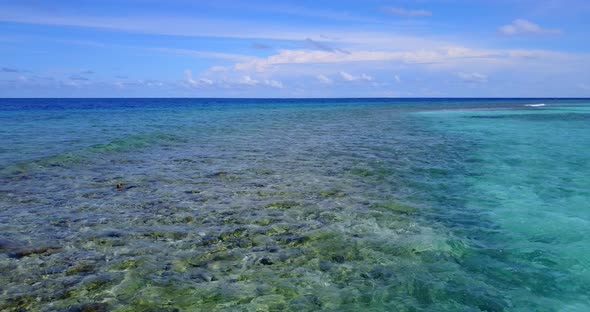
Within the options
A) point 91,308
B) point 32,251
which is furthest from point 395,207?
point 32,251

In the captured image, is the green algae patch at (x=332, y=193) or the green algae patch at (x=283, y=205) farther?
the green algae patch at (x=332, y=193)

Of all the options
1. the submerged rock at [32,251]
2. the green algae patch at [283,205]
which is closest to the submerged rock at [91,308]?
the submerged rock at [32,251]

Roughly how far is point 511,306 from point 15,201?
13.7 meters

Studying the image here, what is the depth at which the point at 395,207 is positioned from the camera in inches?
541

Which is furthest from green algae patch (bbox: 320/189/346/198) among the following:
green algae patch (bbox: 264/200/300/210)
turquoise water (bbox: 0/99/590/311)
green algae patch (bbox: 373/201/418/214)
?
green algae patch (bbox: 373/201/418/214)

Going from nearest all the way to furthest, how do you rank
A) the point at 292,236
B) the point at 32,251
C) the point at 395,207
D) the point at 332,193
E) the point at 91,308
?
the point at 91,308 → the point at 32,251 → the point at 292,236 → the point at 395,207 → the point at 332,193

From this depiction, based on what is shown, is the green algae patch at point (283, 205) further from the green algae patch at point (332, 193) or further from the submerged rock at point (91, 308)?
the submerged rock at point (91, 308)

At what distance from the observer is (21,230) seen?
11.2m

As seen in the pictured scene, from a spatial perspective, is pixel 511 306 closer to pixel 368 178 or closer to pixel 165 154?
→ pixel 368 178

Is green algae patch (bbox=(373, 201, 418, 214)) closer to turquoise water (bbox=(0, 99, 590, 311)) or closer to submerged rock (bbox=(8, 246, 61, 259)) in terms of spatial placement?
turquoise water (bbox=(0, 99, 590, 311))

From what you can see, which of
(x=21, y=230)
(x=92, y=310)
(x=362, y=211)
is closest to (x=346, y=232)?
(x=362, y=211)

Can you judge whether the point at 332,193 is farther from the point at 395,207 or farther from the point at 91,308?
the point at 91,308

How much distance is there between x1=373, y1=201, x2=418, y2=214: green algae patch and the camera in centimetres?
1334

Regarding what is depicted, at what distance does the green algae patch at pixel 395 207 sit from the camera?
1334 centimetres
